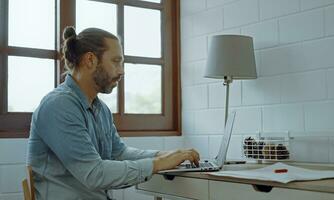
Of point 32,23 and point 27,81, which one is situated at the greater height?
point 32,23

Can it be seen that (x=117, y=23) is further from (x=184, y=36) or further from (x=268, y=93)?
(x=268, y=93)

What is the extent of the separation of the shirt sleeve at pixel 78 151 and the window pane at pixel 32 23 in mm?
940

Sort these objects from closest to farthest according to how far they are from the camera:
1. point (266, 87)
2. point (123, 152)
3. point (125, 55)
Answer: point (123, 152) < point (266, 87) < point (125, 55)

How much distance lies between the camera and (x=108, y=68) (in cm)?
186

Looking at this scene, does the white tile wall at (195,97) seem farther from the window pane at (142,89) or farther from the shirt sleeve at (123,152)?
the shirt sleeve at (123,152)

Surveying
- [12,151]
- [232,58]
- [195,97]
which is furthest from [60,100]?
[195,97]

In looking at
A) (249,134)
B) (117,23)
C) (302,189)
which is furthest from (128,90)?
(302,189)

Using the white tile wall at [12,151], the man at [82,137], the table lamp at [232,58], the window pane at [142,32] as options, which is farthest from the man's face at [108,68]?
the window pane at [142,32]

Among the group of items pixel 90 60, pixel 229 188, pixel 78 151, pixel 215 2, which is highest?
pixel 215 2

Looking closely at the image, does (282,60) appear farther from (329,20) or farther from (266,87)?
(329,20)

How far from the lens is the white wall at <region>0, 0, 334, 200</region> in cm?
218

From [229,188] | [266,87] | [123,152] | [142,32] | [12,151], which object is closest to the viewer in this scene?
[229,188]

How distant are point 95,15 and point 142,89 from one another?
54cm

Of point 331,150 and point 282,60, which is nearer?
point 331,150
